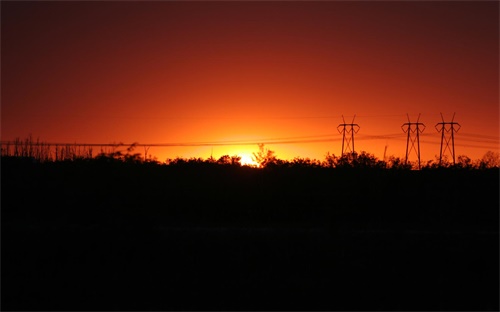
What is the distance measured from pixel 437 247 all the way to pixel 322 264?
480cm

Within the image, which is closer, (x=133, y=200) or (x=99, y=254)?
(x=99, y=254)

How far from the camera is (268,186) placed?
127ft

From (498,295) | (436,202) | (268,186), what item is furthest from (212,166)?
(498,295)

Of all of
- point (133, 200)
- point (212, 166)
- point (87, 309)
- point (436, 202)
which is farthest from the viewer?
point (212, 166)

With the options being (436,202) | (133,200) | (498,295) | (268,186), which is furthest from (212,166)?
(498,295)

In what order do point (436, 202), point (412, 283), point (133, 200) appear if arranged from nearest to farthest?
point (412, 283) < point (133, 200) < point (436, 202)

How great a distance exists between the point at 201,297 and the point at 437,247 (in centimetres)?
984

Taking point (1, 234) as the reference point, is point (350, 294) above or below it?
below

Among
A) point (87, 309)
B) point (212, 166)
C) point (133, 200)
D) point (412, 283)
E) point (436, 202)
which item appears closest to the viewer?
point (87, 309)

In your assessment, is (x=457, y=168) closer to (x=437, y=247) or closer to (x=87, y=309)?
(x=437, y=247)

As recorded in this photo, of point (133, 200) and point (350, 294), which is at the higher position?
point (133, 200)

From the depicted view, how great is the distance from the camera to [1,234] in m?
28.5

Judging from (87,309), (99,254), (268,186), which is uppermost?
(268,186)

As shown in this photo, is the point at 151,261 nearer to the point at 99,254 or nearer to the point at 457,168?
Result: the point at 99,254
